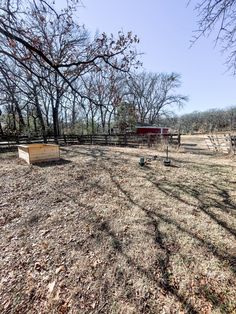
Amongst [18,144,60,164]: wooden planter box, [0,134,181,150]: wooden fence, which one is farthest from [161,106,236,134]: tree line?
[18,144,60,164]: wooden planter box

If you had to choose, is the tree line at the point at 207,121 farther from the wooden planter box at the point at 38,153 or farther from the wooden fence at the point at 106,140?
the wooden planter box at the point at 38,153

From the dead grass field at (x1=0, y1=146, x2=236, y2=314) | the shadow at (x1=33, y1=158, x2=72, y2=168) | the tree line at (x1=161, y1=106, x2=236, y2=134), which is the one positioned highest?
the tree line at (x1=161, y1=106, x2=236, y2=134)

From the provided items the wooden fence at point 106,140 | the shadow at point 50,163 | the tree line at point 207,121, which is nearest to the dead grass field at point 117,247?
the shadow at point 50,163

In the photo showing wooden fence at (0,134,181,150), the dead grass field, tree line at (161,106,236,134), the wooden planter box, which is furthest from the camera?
tree line at (161,106,236,134)

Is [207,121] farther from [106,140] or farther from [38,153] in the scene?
[38,153]

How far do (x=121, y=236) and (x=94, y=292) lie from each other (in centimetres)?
102

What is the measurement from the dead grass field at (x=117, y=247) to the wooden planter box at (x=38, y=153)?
2382mm

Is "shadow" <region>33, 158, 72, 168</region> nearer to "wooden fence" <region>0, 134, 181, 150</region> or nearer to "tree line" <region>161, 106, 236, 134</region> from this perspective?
"wooden fence" <region>0, 134, 181, 150</region>

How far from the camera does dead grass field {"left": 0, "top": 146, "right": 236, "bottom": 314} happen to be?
193cm

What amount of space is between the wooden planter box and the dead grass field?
2382mm

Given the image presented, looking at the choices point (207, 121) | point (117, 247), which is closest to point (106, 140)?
point (117, 247)

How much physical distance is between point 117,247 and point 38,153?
20.0 feet

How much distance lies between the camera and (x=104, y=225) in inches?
128

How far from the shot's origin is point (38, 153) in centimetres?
766
